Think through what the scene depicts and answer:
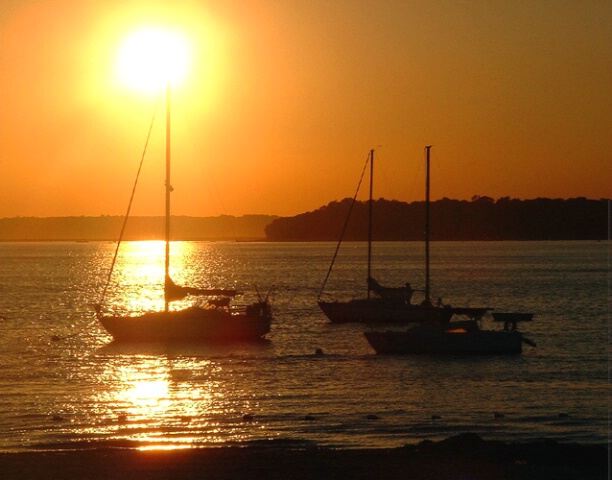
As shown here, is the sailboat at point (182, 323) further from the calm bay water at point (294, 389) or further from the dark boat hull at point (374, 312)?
the dark boat hull at point (374, 312)

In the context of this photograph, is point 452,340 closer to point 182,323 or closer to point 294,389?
point 294,389

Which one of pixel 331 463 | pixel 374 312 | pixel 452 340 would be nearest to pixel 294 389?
pixel 452 340

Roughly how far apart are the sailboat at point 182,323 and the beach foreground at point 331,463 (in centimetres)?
2608

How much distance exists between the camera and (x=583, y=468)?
681 inches

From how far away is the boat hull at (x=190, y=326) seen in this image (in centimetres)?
4641

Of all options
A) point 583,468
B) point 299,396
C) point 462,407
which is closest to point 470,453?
point 583,468

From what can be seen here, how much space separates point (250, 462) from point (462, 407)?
12128 millimetres

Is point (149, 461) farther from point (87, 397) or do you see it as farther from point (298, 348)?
point (298, 348)

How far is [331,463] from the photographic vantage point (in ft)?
59.9

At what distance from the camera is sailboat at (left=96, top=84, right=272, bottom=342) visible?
4634cm

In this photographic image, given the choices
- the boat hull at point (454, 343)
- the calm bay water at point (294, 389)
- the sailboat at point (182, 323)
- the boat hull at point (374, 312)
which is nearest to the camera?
the calm bay water at point (294, 389)

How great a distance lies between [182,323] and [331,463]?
28958mm

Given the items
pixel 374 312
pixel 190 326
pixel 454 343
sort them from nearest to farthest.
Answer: pixel 454 343, pixel 190 326, pixel 374 312

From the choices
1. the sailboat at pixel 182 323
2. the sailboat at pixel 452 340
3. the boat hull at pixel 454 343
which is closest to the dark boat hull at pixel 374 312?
the sailboat at pixel 182 323
